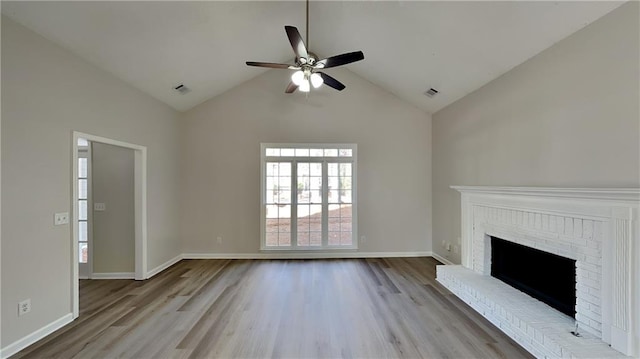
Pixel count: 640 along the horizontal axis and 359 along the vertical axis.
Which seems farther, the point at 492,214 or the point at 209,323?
the point at 492,214

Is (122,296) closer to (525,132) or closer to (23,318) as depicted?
(23,318)

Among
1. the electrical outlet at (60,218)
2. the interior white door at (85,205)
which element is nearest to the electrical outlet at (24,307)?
the electrical outlet at (60,218)

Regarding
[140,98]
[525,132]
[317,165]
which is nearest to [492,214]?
[525,132]

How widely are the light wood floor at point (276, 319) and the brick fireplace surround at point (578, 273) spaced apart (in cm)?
23

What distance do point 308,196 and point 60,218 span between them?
11.8 feet

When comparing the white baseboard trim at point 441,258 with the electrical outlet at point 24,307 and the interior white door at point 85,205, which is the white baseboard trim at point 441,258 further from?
the interior white door at point 85,205

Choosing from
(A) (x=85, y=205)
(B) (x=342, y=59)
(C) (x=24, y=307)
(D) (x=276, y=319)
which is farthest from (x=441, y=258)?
(A) (x=85, y=205)

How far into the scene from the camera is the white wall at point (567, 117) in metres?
2.20

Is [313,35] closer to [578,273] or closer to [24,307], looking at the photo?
[578,273]

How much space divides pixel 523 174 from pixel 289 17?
3627 mm

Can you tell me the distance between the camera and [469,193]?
407cm

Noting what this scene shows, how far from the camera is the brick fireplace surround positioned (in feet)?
6.79

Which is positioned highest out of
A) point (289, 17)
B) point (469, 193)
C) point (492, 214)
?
point (289, 17)

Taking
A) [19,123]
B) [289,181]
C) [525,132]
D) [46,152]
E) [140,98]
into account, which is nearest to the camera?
[19,123]
